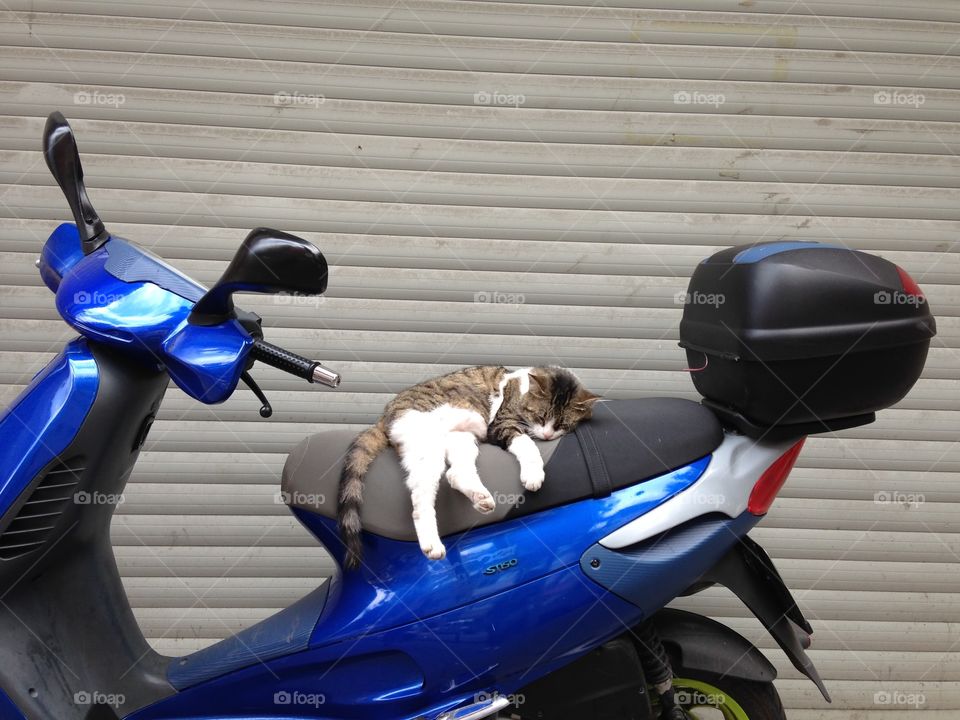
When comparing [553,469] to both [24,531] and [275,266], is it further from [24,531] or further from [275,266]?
[24,531]

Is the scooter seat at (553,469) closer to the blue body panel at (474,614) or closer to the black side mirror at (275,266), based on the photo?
the blue body panel at (474,614)

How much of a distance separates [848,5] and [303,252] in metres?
2.62

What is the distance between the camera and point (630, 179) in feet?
9.42

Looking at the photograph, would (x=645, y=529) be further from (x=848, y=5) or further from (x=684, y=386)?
(x=848, y=5)

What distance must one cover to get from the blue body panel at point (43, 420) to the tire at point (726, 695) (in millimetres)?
1521

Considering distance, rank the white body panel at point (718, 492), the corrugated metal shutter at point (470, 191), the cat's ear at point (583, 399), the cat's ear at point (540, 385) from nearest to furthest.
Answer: the white body panel at point (718, 492) → the cat's ear at point (583, 399) → the cat's ear at point (540, 385) → the corrugated metal shutter at point (470, 191)

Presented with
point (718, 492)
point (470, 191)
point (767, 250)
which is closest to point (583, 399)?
point (718, 492)

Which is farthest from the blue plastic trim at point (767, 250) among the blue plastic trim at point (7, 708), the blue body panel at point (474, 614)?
the blue plastic trim at point (7, 708)

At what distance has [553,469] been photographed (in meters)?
1.64

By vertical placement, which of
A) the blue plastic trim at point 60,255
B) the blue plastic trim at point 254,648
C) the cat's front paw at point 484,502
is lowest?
the blue plastic trim at point 254,648

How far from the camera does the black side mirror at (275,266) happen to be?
136 cm

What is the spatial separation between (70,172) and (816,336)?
5.34 ft

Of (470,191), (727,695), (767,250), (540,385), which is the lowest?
(727,695)

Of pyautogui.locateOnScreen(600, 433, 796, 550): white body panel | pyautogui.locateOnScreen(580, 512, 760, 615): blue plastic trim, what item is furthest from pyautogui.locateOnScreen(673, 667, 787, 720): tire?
pyautogui.locateOnScreen(600, 433, 796, 550): white body panel
